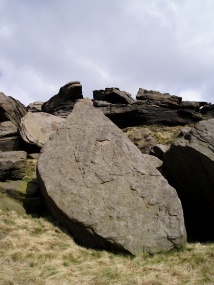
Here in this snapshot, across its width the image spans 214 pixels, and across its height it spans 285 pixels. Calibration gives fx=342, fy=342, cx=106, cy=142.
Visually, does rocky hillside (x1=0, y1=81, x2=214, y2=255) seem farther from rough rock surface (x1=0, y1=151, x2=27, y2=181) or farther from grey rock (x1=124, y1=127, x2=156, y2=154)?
grey rock (x1=124, y1=127, x2=156, y2=154)

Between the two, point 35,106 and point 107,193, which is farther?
point 35,106

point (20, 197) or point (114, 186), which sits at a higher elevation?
point (114, 186)

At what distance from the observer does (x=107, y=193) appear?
13.2m

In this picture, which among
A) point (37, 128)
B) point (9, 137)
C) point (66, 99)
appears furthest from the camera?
point (66, 99)

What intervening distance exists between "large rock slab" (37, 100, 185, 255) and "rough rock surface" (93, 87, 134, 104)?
16.7 meters

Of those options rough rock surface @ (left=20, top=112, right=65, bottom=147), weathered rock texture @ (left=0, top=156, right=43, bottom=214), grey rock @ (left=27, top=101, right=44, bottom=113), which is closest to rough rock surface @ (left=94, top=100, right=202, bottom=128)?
rough rock surface @ (left=20, top=112, right=65, bottom=147)

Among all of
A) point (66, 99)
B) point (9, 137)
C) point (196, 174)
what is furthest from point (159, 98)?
point (196, 174)

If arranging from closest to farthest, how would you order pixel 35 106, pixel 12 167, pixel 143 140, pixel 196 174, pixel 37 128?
pixel 196 174
pixel 12 167
pixel 37 128
pixel 143 140
pixel 35 106


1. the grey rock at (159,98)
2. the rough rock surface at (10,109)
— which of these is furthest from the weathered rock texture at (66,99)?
the grey rock at (159,98)

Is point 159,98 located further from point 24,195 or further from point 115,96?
point 24,195

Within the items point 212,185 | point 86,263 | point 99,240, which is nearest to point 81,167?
point 99,240

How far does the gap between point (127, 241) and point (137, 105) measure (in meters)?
20.8

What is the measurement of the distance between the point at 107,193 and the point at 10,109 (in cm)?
1462

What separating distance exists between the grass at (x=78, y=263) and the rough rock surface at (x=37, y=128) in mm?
7954
